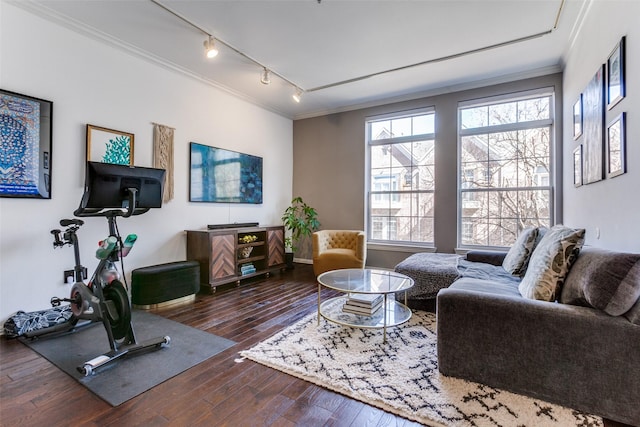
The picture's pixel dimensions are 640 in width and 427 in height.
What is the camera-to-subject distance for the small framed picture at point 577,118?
292 centimetres

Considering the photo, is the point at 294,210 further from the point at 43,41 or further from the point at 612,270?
the point at 612,270

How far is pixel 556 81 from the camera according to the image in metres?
3.87

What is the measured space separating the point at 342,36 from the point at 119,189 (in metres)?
2.65

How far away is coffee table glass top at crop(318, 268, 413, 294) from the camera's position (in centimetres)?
248

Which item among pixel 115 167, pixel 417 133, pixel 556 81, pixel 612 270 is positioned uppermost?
pixel 556 81

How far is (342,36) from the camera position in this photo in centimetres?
317

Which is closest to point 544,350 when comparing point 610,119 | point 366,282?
point 366,282

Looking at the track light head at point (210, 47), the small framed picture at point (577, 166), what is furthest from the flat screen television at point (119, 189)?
the small framed picture at point (577, 166)

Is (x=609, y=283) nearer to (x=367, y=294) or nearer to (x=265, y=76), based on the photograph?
(x=367, y=294)

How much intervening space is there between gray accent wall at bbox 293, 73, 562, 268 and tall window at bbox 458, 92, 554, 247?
0.47ft

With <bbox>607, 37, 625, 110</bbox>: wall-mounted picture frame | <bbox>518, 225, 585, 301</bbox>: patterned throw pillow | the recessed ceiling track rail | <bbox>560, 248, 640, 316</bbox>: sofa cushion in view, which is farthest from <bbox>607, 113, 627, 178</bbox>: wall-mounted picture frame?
the recessed ceiling track rail

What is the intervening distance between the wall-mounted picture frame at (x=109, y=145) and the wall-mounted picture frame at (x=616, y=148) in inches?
174

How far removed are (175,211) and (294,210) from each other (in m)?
2.30

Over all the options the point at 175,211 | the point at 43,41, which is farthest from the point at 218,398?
the point at 43,41
